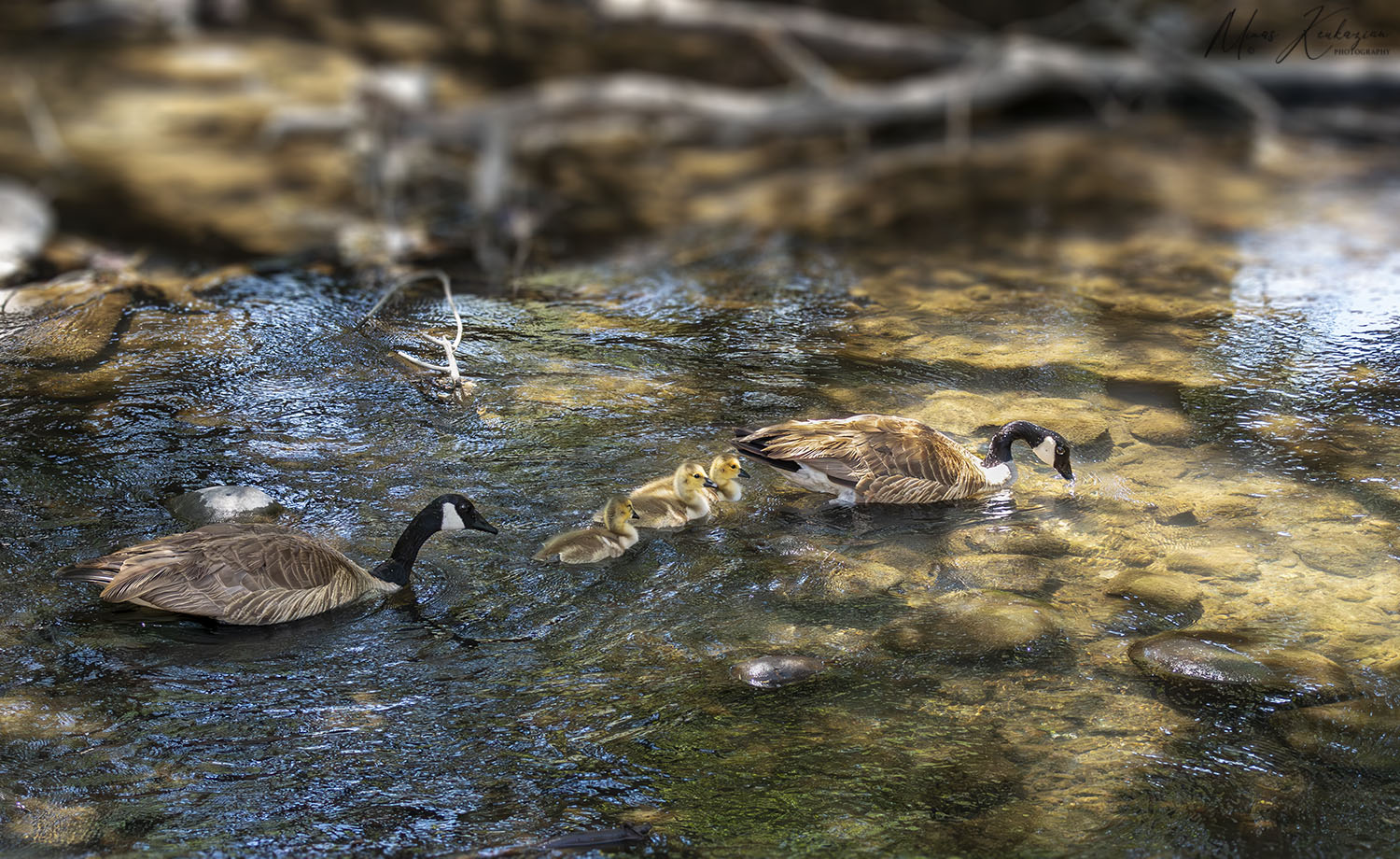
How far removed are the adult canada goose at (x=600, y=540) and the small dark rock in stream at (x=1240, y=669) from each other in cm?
232

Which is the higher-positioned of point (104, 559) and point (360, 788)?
point (104, 559)

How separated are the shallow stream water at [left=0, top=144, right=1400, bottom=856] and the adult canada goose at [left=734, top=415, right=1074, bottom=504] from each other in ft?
0.54

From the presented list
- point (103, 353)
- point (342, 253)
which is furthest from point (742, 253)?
point (103, 353)

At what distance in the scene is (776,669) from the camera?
17.7ft

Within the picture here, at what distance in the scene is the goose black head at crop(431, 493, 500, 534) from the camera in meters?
6.02

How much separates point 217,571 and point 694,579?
211 centimetres

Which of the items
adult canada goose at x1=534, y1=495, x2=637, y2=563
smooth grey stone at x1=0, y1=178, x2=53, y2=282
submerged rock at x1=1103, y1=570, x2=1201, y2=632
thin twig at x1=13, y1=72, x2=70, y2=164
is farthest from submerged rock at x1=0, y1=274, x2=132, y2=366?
submerged rock at x1=1103, y1=570, x2=1201, y2=632

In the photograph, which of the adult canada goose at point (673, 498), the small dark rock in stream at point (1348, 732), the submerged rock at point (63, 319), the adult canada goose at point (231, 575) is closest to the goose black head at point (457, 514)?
the adult canada goose at point (231, 575)

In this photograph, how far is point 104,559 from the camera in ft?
18.5

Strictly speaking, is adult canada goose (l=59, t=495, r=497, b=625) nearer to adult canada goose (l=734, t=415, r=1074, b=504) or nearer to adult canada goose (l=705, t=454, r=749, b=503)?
adult canada goose (l=705, t=454, r=749, b=503)

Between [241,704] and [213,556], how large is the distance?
87 centimetres

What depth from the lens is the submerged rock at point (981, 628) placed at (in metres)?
5.61

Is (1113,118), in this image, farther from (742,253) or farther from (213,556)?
(213,556)

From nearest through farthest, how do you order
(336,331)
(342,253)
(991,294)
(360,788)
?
1. (360,788)
2. (336,331)
3. (991,294)
4. (342,253)
